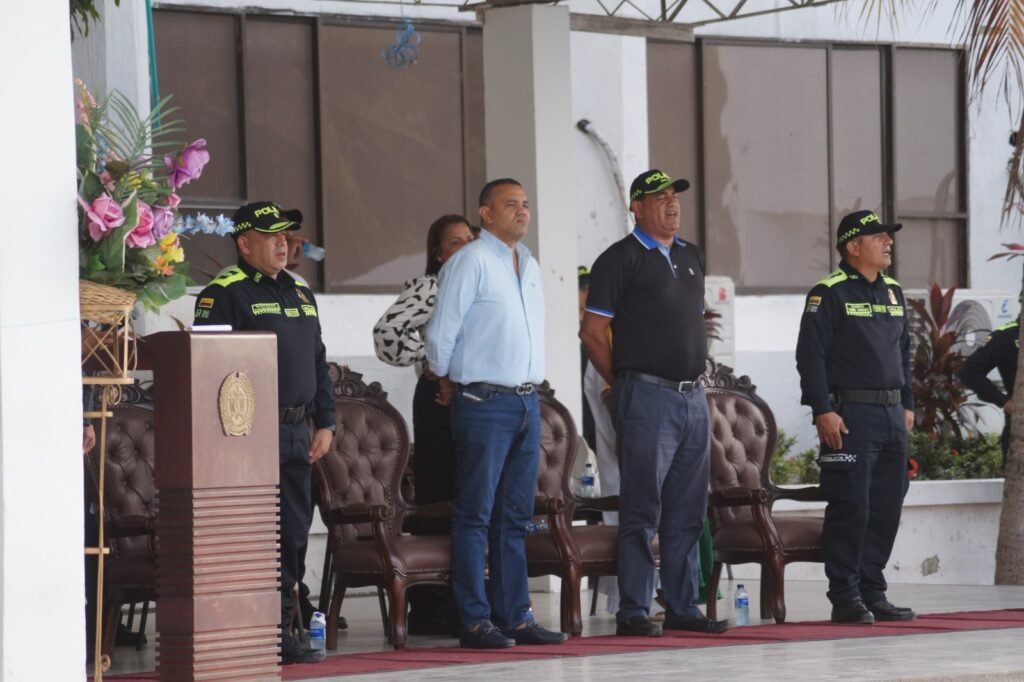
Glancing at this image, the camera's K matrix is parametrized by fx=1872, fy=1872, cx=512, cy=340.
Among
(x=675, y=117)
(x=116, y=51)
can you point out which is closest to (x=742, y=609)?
(x=116, y=51)

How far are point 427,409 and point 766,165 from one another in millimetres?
7860

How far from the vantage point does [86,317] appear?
19.1 ft

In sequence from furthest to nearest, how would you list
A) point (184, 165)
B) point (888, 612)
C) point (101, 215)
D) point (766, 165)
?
point (766, 165) → point (888, 612) → point (184, 165) → point (101, 215)

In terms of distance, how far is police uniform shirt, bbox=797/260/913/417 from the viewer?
9102 millimetres

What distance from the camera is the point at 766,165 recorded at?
641 inches

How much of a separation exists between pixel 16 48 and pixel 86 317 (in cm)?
86

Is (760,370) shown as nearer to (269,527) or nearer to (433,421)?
(433,421)

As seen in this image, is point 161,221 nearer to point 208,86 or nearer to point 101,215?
point 101,215

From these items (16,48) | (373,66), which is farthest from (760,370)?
(16,48)

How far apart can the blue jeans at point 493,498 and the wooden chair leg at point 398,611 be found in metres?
0.26

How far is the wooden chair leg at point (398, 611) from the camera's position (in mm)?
8328

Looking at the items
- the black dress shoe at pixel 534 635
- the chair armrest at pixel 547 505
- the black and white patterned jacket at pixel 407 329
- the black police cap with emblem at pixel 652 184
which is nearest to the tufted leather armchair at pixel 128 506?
the black and white patterned jacket at pixel 407 329

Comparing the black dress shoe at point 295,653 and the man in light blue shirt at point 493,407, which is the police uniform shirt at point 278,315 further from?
the black dress shoe at point 295,653

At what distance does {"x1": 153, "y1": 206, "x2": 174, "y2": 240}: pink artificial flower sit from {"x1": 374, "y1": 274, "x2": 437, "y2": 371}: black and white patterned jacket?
128 inches
